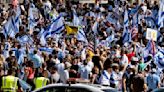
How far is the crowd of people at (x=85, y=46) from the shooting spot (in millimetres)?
23284

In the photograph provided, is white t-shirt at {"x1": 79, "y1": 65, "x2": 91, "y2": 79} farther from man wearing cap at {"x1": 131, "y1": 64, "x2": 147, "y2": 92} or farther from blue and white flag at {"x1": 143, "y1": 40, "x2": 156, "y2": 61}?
blue and white flag at {"x1": 143, "y1": 40, "x2": 156, "y2": 61}

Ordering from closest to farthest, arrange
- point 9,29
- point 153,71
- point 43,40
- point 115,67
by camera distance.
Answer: point 115,67 → point 153,71 → point 43,40 → point 9,29

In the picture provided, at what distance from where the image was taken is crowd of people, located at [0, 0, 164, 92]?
23.3 meters

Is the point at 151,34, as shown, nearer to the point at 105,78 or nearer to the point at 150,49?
the point at 150,49

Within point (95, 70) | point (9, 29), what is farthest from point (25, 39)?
point (95, 70)

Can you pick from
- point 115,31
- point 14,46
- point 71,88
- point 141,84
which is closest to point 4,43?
point 14,46

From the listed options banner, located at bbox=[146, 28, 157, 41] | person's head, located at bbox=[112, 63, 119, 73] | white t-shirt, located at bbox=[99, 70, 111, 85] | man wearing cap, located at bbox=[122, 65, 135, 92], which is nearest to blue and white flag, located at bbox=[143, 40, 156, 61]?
banner, located at bbox=[146, 28, 157, 41]

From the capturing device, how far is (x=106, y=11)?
37500 mm

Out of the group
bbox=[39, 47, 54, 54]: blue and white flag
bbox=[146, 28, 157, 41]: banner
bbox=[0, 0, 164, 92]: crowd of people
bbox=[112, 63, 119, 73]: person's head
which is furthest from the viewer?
bbox=[146, 28, 157, 41]: banner

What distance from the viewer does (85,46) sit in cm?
2900

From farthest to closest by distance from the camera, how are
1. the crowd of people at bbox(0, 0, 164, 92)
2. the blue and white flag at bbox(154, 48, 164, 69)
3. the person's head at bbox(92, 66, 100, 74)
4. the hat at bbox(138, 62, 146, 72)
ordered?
the blue and white flag at bbox(154, 48, 164, 69)
the hat at bbox(138, 62, 146, 72)
the person's head at bbox(92, 66, 100, 74)
the crowd of people at bbox(0, 0, 164, 92)

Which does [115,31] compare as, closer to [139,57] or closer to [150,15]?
[150,15]

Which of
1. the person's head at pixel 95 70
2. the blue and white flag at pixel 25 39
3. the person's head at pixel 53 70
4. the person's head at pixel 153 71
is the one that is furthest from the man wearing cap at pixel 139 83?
the blue and white flag at pixel 25 39

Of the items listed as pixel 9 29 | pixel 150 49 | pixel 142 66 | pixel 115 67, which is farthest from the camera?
pixel 9 29
